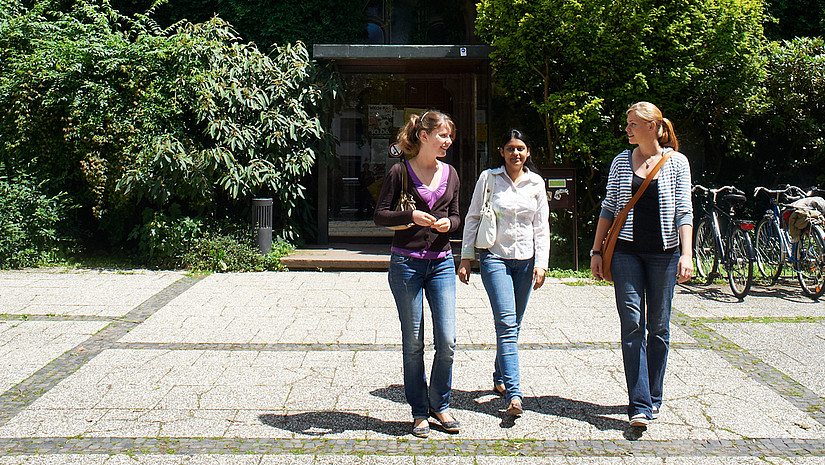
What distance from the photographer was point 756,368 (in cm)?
548

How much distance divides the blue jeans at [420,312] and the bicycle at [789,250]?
578 cm

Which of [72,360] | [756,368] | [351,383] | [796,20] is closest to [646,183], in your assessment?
[756,368]

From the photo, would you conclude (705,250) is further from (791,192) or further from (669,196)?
(669,196)

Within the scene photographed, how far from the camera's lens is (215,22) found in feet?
33.9

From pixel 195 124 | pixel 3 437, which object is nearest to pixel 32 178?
pixel 195 124

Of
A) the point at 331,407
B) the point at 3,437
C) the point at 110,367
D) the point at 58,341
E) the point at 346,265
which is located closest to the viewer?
the point at 3,437

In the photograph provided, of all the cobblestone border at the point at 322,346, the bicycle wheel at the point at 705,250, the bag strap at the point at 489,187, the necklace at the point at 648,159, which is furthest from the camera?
the bicycle wheel at the point at 705,250

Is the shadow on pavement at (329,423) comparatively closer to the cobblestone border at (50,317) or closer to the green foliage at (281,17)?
the cobblestone border at (50,317)

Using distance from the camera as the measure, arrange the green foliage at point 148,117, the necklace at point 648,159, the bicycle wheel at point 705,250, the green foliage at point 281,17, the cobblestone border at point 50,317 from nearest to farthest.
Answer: the necklace at point 648,159
the cobblestone border at point 50,317
the bicycle wheel at point 705,250
the green foliage at point 148,117
the green foliage at point 281,17

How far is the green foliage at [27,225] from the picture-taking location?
32.1 ft

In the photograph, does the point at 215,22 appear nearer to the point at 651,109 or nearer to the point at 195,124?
the point at 195,124

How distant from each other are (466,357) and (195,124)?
6.02 m

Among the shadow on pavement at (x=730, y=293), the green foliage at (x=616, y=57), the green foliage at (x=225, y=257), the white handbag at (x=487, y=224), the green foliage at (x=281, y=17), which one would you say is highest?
the green foliage at (x=281, y=17)

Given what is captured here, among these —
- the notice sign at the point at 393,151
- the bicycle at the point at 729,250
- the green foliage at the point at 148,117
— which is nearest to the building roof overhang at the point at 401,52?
the green foliage at the point at 148,117
